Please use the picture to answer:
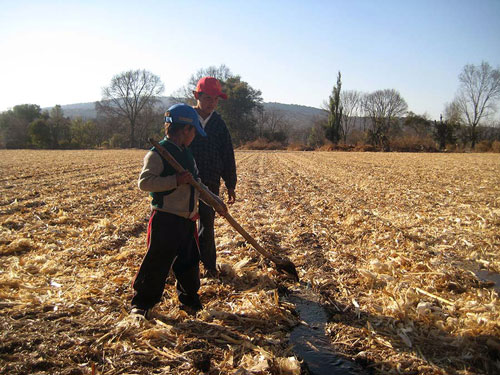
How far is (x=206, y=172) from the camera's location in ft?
12.1

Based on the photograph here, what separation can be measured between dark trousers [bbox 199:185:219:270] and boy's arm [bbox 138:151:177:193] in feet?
3.76

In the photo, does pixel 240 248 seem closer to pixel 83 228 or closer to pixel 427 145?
pixel 83 228

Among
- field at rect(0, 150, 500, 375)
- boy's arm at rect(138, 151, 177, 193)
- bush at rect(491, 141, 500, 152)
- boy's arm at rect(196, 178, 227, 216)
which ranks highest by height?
bush at rect(491, 141, 500, 152)

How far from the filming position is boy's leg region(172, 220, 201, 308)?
2.94m

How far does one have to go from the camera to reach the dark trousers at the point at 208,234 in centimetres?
372

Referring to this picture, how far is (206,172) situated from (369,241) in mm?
3020

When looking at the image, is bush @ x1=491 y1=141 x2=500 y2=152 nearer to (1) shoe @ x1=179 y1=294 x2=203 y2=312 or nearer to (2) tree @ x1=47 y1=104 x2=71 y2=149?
(1) shoe @ x1=179 y1=294 x2=203 y2=312

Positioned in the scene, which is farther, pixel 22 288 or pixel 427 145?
pixel 427 145

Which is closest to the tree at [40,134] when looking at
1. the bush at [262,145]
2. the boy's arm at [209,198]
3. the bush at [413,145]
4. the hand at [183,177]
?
the bush at [262,145]

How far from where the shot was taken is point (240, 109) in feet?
188

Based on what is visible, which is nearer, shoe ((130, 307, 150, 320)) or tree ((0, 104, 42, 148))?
shoe ((130, 307, 150, 320))

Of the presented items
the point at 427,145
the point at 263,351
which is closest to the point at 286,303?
the point at 263,351

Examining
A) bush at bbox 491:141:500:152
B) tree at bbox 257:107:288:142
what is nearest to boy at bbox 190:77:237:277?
bush at bbox 491:141:500:152

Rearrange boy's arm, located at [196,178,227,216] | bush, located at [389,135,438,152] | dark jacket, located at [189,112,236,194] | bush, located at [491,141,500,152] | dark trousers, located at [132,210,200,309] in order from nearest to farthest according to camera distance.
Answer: dark trousers, located at [132,210,200,309] < boy's arm, located at [196,178,227,216] < dark jacket, located at [189,112,236,194] < bush, located at [491,141,500,152] < bush, located at [389,135,438,152]
